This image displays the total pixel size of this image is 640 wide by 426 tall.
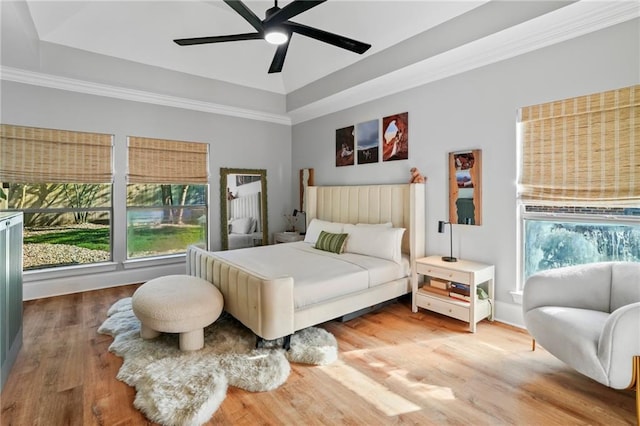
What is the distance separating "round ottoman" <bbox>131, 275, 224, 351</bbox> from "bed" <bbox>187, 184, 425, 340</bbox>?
0.24 m

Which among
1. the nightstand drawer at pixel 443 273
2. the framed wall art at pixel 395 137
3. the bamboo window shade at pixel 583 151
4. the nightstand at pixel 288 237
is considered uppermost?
the framed wall art at pixel 395 137

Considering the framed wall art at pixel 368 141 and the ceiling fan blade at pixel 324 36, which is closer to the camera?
the ceiling fan blade at pixel 324 36

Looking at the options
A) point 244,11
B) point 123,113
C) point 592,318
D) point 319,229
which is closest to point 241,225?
point 319,229

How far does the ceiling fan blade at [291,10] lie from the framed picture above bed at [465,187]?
7.38 feet

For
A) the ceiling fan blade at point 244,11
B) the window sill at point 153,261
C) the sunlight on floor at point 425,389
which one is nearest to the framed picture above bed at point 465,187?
the sunlight on floor at point 425,389

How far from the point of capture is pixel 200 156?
5082mm

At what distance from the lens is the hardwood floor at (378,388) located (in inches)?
73.0

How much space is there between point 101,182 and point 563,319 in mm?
5249

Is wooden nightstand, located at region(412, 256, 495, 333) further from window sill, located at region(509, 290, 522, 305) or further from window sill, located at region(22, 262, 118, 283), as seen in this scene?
window sill, located at region(22, 262, 118, 283)

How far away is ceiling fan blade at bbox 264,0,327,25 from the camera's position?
2053 mm

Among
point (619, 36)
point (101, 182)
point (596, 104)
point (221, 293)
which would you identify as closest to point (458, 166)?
point (596, 104)

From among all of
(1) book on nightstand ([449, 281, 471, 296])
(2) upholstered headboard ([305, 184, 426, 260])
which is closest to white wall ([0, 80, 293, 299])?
(2) upholstered headboard ([305, 184, 426, 260])

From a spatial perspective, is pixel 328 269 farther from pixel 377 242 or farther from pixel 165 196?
pixel 165 196

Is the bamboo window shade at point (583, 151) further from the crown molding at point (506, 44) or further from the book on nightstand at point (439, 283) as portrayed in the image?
the book on nightstand at point (439, 283)
